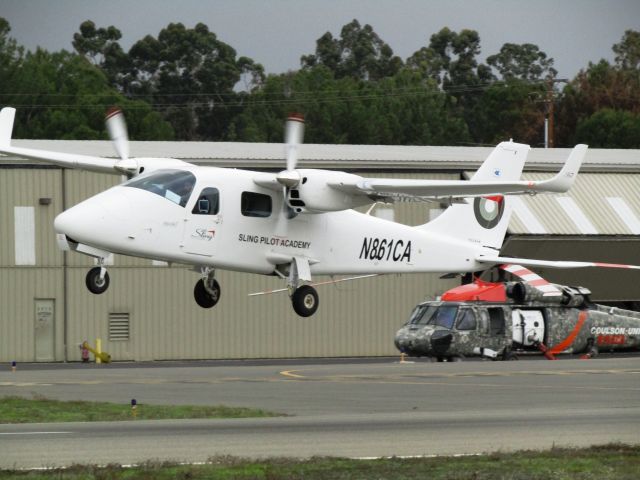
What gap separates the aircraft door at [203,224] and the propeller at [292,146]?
6.09ft

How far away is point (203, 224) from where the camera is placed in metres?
30.5

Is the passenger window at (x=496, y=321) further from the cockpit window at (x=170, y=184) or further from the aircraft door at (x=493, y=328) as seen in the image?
the cockpit window at (x=170, y=184)

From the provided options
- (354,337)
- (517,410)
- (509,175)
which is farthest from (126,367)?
(517,410)

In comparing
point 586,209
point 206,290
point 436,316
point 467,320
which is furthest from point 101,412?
point 586,209

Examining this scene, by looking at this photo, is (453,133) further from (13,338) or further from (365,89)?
(13,338)

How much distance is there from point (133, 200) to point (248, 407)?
6.90m

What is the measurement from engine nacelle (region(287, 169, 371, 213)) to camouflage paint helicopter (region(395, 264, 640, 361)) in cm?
1668

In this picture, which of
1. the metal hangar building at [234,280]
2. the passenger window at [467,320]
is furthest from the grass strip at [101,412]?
the metal hangar building at [234,280]

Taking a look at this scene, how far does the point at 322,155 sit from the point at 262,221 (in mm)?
28455

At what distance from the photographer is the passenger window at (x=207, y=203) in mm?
30312

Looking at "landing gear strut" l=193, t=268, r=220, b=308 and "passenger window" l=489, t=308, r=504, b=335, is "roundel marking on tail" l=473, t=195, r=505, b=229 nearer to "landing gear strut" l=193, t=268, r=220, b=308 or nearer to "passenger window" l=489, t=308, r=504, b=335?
"passenger window" l=489, t=308, r=504, b=335

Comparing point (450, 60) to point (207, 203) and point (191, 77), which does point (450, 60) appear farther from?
point (207, 203)

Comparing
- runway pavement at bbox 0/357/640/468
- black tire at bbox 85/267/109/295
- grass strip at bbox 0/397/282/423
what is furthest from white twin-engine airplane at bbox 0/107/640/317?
runway pavement at bbox 0/357/640/468

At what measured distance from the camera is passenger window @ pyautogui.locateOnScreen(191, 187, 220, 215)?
99.5 ft
